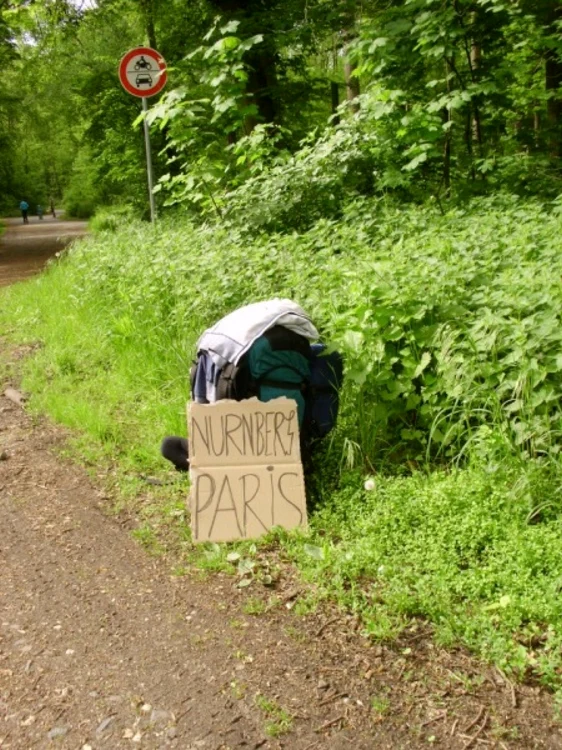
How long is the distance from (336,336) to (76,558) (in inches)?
75.8

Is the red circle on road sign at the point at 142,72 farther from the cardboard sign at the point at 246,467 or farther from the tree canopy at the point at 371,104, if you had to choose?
the cardboard sign at the point at 246,467

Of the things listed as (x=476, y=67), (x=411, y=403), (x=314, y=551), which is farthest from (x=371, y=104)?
(x=314, y=551)

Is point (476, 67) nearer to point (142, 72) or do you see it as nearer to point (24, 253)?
point (142, 72)

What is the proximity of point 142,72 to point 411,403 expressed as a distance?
624 cm

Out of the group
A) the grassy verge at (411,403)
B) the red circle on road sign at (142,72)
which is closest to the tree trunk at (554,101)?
the grassy verge at (411,403)

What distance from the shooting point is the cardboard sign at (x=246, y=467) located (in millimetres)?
3402

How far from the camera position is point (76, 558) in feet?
10.9

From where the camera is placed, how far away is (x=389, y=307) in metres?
3.92

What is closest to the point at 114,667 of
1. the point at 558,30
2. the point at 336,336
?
the point at 336,336

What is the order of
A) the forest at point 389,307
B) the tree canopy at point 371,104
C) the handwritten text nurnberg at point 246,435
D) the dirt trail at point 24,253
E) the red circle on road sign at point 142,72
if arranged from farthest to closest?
the dirt trail at point 24,253, the red circle on road sign at point 142,72, the tree canopy at point 371,104, the handwritten text nurnberg at point 246,435, the forest at point 389,307

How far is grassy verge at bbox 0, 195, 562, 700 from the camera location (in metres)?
2.80

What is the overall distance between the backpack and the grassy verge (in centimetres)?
17

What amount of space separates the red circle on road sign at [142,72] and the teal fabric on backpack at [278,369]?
5748mm

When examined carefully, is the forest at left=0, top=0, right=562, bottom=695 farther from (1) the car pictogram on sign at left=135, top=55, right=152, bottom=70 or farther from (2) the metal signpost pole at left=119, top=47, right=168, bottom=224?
(1) the car pictogram on sign at left=135, top=55, right=152, bottom=70
